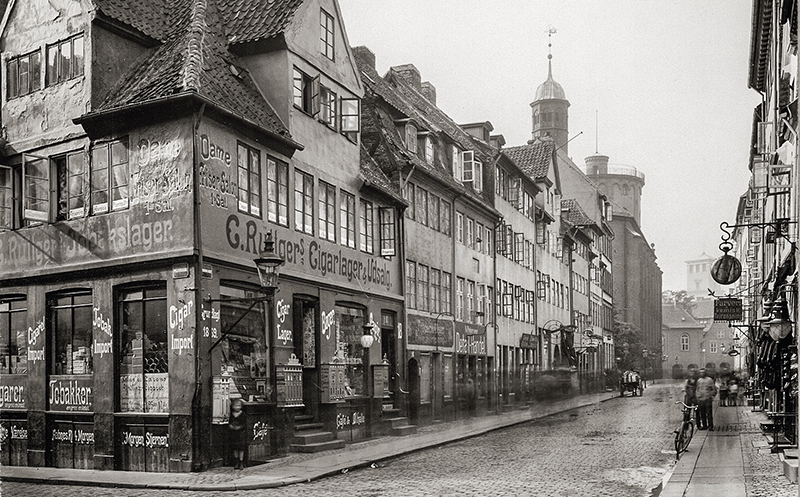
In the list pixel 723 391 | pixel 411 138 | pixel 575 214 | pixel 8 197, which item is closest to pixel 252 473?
pixel 8 197

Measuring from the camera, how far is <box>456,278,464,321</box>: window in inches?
1426

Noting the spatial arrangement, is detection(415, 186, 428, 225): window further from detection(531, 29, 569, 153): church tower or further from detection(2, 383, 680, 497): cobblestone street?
detection(531, 29, 569, 153): church tower

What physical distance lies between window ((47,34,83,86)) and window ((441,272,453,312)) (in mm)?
17399

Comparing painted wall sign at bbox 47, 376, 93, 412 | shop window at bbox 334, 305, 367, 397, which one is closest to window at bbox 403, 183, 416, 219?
shop window at bbox 334, 305, 367, 397

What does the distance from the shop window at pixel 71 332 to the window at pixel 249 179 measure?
3913 mm

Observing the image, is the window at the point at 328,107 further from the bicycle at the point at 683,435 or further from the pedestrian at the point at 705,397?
the pedestrian at the point at 705,397

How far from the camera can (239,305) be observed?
2070 centimetres

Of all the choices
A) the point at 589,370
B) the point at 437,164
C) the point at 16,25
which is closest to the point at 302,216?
the point at 16,25

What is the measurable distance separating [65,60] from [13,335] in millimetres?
6523

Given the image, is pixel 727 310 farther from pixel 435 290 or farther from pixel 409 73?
pixel 409 73

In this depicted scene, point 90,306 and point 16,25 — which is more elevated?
point 16,25

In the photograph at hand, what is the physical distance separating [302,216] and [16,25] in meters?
7.87

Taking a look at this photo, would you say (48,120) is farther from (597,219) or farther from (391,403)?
(597,219)

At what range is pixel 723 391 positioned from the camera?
138 feet
